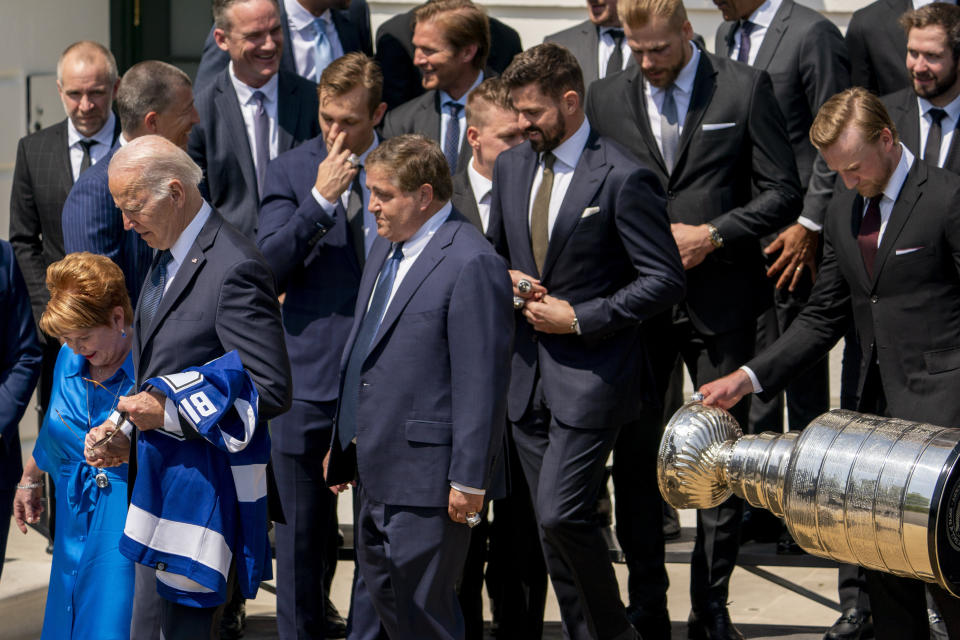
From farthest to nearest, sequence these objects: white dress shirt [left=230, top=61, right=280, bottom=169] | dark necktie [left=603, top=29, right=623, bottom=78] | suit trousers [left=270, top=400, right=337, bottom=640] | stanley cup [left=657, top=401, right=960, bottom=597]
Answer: dark necktie [left=603, top=29, right=623, bottom=78] < white dress shirt [left=230, top=61, right=280, bottom=169] < suit trousers [left=270, top=400, right=337, bottom=640] < stanley cup [left=657, top=401, right=960, bottom=597]

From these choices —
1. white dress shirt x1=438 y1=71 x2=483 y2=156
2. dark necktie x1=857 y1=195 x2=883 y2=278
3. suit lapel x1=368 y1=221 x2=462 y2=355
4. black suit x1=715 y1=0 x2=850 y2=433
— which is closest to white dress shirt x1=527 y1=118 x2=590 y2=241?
suit lapel x1=368 y1=221 x2=462 y2=355

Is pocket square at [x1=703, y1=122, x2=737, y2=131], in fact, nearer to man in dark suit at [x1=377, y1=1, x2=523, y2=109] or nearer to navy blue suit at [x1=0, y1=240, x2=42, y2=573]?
man in dark suit at [x1=377, y1=1, x2=523, y2=109]

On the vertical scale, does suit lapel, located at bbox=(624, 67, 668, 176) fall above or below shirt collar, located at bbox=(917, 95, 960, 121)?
below

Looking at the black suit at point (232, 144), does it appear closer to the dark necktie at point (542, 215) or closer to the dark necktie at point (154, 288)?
the dark necktie at point (542, 215)

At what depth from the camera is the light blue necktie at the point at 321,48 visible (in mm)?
6281

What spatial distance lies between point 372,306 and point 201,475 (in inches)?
33.9

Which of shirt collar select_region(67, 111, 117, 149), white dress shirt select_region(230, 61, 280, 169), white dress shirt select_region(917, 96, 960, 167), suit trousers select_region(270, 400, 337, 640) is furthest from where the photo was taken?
shirt collar select_region(67, 111, 117, 149)

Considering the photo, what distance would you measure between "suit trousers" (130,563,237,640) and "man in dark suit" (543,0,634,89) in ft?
9.87

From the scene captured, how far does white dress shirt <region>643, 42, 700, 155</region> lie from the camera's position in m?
5.44

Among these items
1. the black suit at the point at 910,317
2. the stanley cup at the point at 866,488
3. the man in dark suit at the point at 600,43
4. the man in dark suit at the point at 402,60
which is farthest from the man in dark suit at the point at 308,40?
the stanley cup at the point at 866,488

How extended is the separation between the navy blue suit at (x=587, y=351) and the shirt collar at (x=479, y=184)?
292 millimetres

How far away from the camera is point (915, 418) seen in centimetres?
449

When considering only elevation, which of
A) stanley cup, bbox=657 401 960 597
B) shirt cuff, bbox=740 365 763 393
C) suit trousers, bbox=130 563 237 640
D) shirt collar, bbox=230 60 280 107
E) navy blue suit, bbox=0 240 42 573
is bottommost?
suit trousers, bbox=130 563 237 640

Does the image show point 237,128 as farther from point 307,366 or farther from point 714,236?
point 714,236
